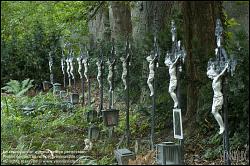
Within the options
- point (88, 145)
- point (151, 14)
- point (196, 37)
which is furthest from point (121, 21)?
point (88, 145)

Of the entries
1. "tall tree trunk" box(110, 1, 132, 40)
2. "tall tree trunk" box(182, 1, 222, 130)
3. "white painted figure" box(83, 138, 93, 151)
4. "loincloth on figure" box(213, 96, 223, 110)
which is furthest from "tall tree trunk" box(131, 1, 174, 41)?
"loincloth on figure" box(213, 96, 223, 110)

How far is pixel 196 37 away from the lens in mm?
→ 8000

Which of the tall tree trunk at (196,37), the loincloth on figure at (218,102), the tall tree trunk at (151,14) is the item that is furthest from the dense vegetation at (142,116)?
the loincloth on figure at (218,102)

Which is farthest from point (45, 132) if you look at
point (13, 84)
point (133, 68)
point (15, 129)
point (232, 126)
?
point (13, 84)

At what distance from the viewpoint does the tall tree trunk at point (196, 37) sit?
7957mm

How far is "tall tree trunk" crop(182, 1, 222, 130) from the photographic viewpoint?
7957 millimetres

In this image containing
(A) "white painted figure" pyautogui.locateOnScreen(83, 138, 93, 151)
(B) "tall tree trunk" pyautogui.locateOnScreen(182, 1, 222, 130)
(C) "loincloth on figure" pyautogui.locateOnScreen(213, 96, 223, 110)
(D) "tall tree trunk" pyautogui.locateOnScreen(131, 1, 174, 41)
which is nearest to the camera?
(C) "loincloth on figure" pyautogui.locateOnScreen(213, 96, 223, 110)

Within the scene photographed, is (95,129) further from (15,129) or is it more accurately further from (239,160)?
(239,160)

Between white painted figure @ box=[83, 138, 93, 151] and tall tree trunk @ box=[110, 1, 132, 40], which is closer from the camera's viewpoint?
white painted figure @ box=[83, 138, 93, 151]

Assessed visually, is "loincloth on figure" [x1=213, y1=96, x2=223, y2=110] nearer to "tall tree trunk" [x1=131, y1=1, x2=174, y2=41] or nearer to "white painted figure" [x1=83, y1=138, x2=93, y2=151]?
"white painted figure" [x1=83, y1=138, x2=93, y2=151]

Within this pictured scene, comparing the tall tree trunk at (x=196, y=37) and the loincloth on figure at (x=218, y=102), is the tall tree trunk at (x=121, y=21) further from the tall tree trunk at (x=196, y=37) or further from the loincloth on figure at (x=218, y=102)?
the loincloth on figure at (x=218, y=102)

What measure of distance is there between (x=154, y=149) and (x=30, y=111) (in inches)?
172

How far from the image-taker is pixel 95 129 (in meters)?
8.11

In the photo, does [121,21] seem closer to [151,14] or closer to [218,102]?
[151,14]
